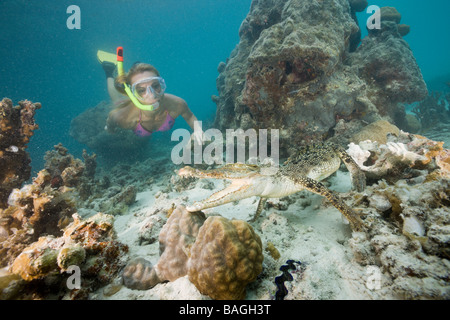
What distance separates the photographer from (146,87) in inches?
287

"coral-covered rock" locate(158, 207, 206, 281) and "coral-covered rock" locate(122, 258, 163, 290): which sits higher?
"coral-covered rock" locate(158, 207, 206, 281)

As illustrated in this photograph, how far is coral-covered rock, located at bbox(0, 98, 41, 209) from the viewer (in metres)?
4.43

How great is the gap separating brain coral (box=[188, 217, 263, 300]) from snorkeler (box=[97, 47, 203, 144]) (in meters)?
6.24

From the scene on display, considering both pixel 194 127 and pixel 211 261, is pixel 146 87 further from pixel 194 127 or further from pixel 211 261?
pixel 211 261

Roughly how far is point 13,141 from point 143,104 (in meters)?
3.95

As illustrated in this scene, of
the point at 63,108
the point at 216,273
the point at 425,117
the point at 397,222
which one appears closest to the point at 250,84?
the point at 397,222

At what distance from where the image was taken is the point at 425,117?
11.9m

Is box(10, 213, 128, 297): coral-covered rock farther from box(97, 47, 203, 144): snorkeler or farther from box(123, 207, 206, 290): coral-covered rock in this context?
box(97, 47, 203, 144): snorkeler

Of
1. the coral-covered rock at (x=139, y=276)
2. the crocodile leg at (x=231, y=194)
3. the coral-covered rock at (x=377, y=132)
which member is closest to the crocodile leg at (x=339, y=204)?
the crocodile leg at (x=231, y=194)

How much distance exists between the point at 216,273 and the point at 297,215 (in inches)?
87.3

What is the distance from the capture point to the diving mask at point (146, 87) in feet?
23.7

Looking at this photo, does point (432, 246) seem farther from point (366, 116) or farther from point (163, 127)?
point (163, 127)

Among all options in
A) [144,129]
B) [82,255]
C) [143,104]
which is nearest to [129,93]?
[143,104]

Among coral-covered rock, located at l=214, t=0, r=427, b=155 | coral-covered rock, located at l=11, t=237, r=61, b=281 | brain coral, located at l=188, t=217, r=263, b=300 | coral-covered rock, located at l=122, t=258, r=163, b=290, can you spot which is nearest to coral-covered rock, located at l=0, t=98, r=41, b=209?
coral-covered rock, located at l=11, t=237, r=61, b=281
